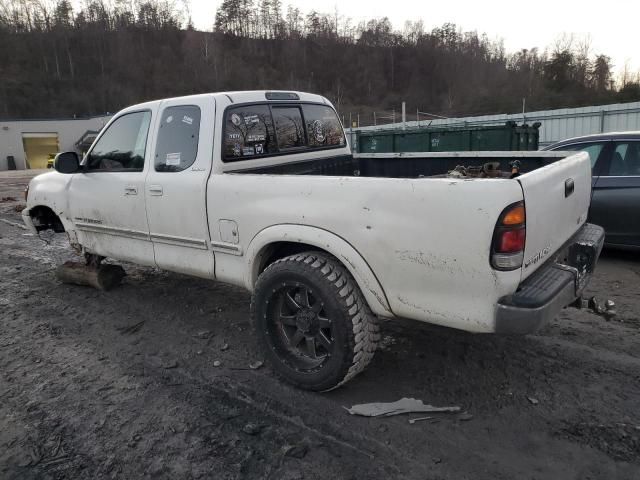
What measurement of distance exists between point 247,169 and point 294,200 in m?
0.97

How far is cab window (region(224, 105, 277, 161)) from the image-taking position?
387 centimetres

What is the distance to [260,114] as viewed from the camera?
4.17 metres

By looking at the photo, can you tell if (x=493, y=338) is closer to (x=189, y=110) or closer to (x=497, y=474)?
(x=497, y=474)

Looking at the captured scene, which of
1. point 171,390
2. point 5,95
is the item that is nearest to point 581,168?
point 171,390

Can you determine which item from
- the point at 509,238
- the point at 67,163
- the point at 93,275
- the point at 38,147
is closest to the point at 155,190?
the point at 67,163

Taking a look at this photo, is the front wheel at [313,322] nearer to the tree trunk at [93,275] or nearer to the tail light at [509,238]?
the tail light at [509,238]

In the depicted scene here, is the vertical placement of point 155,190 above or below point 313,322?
above

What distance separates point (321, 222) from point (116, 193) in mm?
2349

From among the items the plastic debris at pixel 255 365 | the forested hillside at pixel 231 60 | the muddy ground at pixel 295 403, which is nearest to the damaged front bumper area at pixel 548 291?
the muddy ground at pixel 295 403

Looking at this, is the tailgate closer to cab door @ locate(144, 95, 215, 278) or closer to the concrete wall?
cab door @ locate(144, 95, 215, 278)

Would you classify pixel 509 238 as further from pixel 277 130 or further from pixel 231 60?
pixel 231 60

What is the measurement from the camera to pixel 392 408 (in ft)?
9.96

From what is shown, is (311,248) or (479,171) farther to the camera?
(479,171)

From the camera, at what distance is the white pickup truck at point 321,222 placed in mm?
2531
